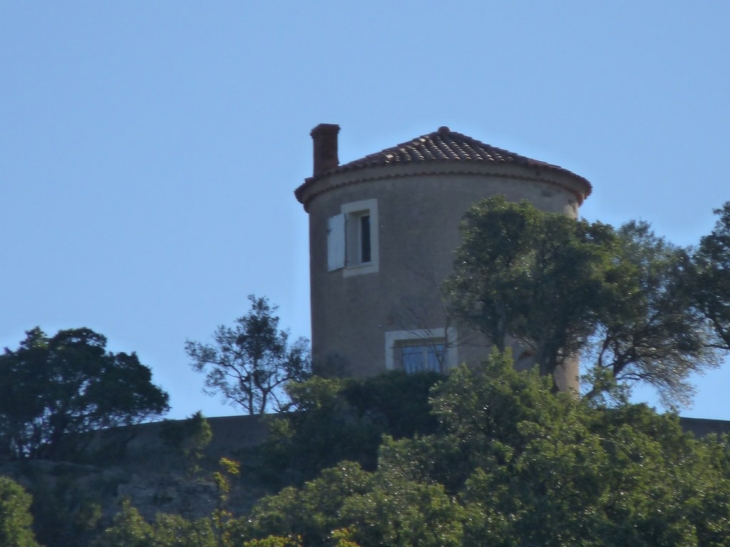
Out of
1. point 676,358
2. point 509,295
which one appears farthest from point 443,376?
point 676,358

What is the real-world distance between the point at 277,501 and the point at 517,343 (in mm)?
9530

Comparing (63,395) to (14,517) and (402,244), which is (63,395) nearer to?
(14,517)

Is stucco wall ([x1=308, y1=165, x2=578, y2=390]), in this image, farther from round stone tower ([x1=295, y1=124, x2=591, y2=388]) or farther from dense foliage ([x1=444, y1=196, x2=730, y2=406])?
dense foliage ([x1=444, y1=196, x2=730, y2=406])

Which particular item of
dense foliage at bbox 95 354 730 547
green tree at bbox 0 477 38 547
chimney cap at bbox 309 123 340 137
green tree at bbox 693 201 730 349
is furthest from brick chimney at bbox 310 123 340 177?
dense foliage at bbox 95 354 730 547

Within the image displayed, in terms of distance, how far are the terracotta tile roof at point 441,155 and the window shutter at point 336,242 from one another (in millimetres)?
899

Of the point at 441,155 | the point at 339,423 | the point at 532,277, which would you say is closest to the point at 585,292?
the point at 532,277

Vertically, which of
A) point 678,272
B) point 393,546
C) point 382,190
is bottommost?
point 393,546

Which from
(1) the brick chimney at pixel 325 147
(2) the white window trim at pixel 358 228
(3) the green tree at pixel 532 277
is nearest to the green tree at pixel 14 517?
(3) the green tree at pixel 532 277

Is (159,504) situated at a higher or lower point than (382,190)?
lower

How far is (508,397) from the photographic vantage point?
16516 millimetres

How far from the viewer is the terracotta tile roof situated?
2741 centimetres

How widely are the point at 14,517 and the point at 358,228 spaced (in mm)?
10228

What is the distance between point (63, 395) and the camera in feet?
78.8

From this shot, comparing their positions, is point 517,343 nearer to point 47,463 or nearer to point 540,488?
point 47,463
